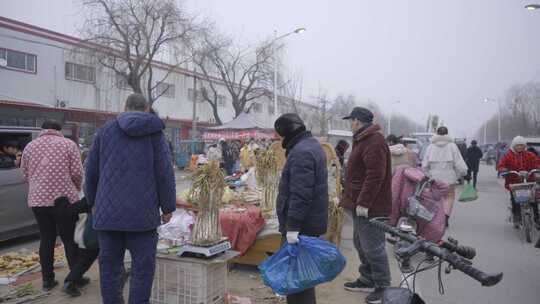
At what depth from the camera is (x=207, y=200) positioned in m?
4.58

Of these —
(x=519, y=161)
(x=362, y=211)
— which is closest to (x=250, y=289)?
(x=362, y=211)

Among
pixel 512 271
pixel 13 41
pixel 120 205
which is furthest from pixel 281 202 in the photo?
pixel 13 41

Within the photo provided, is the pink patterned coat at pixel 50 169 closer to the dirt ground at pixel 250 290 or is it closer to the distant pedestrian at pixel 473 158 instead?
the dirt ground at pixel 250 290

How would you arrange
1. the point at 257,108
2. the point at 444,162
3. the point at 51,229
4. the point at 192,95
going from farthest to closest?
the point at 257,108
the point at 192,95
the point at 444,162
the point at 51,229

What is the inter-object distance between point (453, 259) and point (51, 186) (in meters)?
4.17

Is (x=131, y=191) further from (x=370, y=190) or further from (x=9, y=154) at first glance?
(x=9, y=154)

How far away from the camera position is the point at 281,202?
145 inches

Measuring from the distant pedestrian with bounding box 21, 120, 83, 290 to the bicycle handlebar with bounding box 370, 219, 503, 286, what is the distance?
12.1 ft

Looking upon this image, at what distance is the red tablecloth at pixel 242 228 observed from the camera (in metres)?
5.52

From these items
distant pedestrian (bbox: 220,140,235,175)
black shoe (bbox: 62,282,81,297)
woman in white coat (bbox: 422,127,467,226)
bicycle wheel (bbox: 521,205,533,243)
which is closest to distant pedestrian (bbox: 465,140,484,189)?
woman in white coat (bbox: 422,127,467,226)

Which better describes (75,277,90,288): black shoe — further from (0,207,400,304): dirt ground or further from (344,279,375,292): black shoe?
(344,279,375,292): black shoe

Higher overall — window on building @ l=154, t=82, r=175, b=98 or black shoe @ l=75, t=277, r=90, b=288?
window on building @ l=154, t=82, r=175, b=98

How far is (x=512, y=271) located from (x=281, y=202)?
13.4ft

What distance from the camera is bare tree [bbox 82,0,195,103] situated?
22000mm
